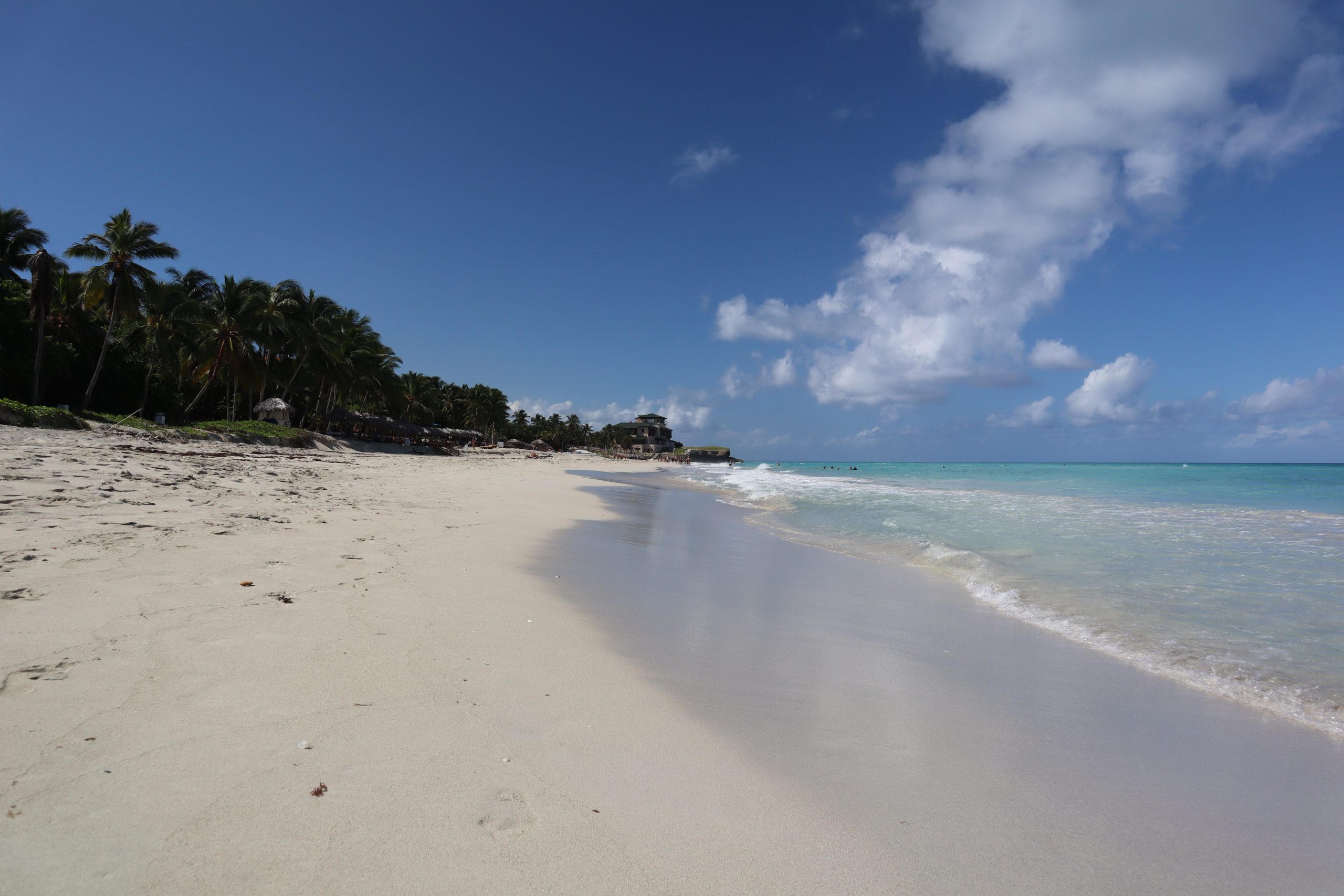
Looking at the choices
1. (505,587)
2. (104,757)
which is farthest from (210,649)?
(505,587)

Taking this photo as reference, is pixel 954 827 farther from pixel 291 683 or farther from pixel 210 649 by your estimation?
pixel 210 649

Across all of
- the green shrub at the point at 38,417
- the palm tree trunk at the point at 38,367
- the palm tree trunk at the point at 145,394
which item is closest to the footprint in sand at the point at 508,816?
the green shrub at the point at 38,417

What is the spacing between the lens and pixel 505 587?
561 cm

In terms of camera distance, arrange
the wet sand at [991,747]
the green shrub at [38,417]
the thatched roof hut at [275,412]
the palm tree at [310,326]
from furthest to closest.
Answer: the palm tree at [310,326] < the thatched roof hut at [275,412] < the green shrub at [38,417] < the wet sand at [991,747]

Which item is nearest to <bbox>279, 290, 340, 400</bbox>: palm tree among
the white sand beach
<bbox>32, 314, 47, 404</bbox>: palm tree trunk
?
<bbox>32, 314, 47, 404</bbox>: palm tree trunk

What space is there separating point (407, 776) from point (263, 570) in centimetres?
361

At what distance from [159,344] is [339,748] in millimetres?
42620

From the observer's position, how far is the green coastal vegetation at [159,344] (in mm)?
24734

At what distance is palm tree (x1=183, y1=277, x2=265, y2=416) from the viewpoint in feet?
113

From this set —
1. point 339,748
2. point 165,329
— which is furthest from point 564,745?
point 165,329

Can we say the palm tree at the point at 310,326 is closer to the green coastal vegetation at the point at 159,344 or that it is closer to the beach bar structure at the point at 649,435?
the green coastal vegetation at the point at 159,344

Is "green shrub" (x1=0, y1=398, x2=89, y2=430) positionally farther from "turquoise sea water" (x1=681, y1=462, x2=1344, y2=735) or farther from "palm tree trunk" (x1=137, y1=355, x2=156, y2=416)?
"turquoise sea water" (x1=681, y1=462, x2=1344, y2=735)

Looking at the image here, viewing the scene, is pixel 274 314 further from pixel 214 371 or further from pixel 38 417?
pixel 38 417

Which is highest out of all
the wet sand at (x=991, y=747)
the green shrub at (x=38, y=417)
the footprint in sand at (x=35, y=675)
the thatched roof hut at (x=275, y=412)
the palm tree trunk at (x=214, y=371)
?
the palm tree trunk at (x=214, y=371)
